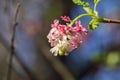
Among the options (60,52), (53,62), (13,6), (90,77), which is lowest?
(90,77)

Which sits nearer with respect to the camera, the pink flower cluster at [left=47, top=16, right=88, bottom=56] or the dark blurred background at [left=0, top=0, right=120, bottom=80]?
the pink flower cluster at [left=47, top=16, right=88, bottom=56]

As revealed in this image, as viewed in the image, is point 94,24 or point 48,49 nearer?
point 94,24

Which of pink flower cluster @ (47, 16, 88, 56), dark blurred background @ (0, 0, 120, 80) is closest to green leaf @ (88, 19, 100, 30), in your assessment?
pink flower cluster @ (47, 16, 88, 56)

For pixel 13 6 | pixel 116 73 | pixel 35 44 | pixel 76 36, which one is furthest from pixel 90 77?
pixel 76 36

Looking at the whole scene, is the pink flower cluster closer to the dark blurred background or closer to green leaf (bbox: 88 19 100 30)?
green leaf (bbox: 88 19 100 30)

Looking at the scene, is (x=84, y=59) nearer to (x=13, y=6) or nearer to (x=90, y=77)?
(x=90, y=77)

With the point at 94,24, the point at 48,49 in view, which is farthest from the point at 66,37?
the point at 48,49

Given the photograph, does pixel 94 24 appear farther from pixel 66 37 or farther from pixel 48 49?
pixel 48 49
